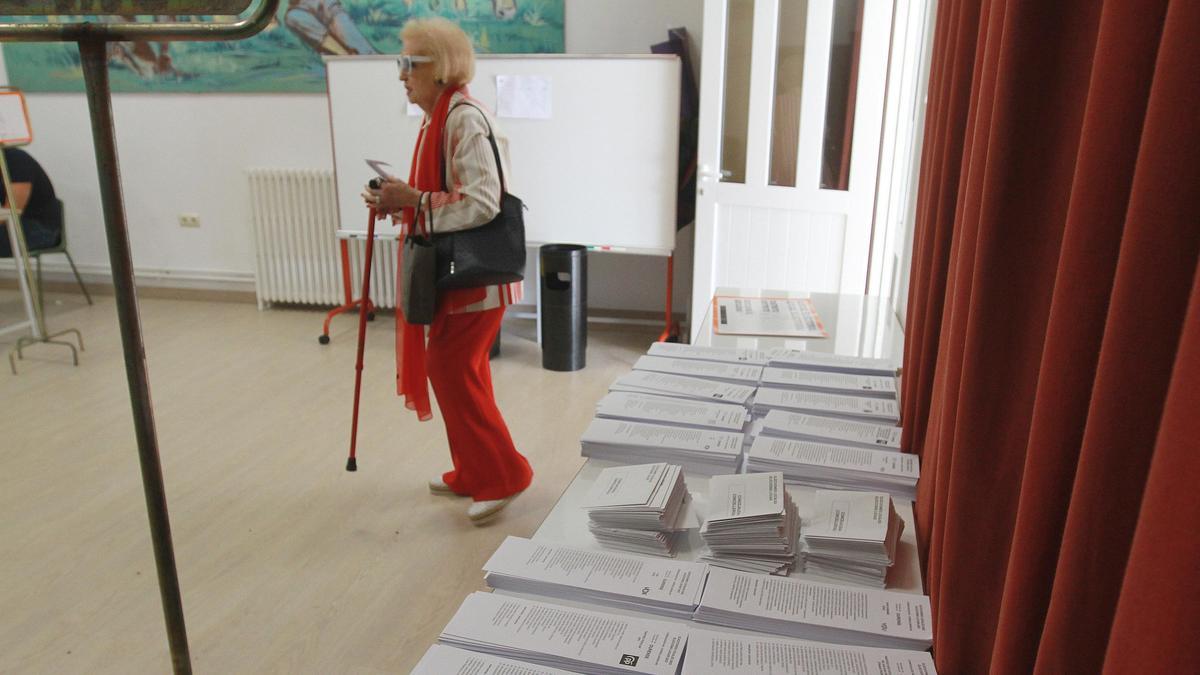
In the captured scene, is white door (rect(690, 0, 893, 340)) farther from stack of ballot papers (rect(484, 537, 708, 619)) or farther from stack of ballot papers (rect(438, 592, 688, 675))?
stack of ballot papers (rect(438, 592, 688, 675))

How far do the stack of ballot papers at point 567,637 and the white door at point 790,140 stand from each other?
9.03ft

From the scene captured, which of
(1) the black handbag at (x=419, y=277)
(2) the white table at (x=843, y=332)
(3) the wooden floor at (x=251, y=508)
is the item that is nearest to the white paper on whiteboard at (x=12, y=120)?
(3) the wooden floor at (x=251, y=508)

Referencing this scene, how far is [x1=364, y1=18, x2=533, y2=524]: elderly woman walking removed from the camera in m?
2.17

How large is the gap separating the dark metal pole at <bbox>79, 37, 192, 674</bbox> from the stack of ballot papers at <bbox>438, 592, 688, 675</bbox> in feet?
1.26

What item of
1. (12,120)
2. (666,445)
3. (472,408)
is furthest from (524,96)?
(666,445)

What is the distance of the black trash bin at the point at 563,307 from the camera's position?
3832 mm

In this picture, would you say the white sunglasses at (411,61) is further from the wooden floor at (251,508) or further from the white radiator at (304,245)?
the white radiator at (304,245)

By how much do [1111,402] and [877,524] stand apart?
2.13 feet

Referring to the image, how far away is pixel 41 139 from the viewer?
5.13m

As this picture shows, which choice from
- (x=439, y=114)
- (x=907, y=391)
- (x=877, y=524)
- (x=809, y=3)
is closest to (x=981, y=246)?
(x=877, y=524)

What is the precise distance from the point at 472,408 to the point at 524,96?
2012mm

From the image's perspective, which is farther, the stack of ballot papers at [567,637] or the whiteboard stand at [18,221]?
the whiteboard stand at [18,221]

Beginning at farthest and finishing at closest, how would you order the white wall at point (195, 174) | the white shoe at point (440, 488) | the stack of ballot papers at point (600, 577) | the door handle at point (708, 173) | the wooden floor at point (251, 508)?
the white wall at point (195, 174) → the door handle at point (708, 173) → the white shoe at point (440, 488) → the wooden floor at point (251, 508) → the stack of ballot papers at point (600, 577)

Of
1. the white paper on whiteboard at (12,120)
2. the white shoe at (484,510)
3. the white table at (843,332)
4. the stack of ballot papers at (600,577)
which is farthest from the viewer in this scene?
the white paper on whiteboard at (12,120)
